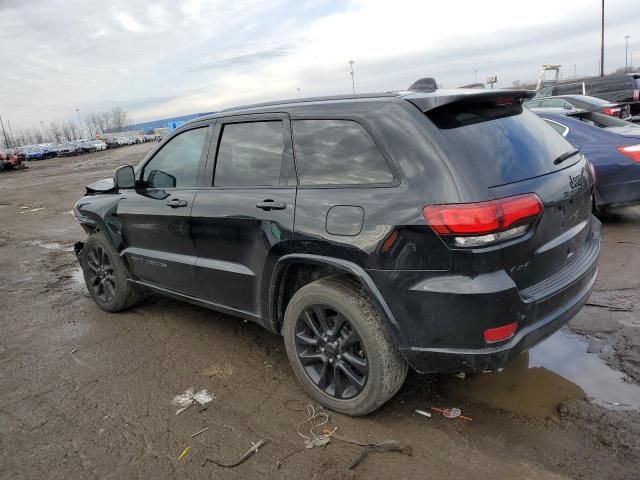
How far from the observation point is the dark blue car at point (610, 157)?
6.10 metres

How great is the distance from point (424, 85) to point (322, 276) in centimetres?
142

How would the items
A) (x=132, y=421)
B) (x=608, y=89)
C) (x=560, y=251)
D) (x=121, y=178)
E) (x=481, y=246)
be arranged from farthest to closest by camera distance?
(x=608, y=89), (x=121, y=178), (x=132, y=421), (x=560, y=251), (x=481, y=246)

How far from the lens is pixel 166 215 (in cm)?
405

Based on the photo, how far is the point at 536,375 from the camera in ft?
11.1

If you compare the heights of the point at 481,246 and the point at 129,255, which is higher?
the point at 481,246

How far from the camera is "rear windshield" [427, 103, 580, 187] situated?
267cm

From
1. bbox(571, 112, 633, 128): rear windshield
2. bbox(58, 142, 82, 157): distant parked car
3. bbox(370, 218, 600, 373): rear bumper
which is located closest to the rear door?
bbox(370, 218, 600, 373): rear bumper

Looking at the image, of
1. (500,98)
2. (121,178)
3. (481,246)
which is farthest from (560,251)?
(121,178)

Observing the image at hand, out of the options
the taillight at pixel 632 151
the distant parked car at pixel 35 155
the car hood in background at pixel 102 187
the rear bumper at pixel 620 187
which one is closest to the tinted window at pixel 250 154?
the car hood in background at pixel 102 187

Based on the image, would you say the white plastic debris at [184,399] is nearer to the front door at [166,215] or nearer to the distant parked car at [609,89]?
the front door at [166,215]

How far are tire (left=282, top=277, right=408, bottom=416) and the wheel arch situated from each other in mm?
95

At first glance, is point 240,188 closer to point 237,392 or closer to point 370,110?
point 370,110

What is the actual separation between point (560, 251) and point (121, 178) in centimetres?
348

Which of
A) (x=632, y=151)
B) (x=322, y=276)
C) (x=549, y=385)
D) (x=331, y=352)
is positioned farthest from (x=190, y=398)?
(x=632, y=151)
